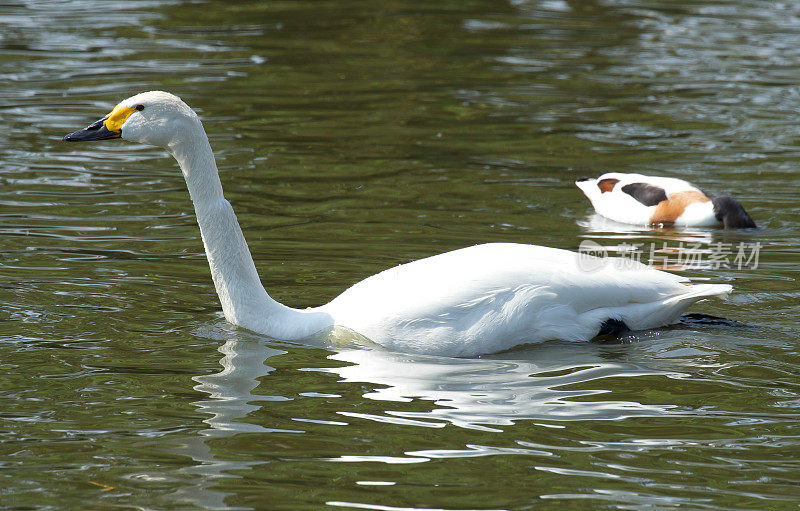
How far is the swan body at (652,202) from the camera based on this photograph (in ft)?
37.7

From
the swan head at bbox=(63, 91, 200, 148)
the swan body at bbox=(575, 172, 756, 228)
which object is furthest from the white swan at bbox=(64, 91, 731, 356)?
the swan body at bbox=(575, 172, 756, 228)

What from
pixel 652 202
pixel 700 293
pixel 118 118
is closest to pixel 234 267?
pixel 118 118

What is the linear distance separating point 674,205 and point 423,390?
563 centimetres

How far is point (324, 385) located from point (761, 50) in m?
14.8

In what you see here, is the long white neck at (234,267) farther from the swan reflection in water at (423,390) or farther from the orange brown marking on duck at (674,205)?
the orange brown marking on duck at (674,205)

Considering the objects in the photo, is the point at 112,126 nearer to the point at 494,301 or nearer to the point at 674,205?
the point at 494,301

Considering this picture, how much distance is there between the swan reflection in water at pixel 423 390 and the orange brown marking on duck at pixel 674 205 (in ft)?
14.3

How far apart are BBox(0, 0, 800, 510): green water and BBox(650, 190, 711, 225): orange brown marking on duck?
37cm

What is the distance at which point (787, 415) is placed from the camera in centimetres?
632

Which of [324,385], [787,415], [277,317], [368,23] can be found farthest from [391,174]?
[368,23]

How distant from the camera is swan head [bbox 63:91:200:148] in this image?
7.30m

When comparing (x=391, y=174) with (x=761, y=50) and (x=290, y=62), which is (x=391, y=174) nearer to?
(x=290, y=62)

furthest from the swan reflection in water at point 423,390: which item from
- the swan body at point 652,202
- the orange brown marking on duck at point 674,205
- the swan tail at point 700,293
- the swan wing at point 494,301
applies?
the orange brown marking on duck at point 674,205

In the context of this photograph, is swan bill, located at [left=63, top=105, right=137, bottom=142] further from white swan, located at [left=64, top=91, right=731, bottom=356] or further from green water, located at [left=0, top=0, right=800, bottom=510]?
green water, located at [left=0, top=0, right=800, bottom=510]
